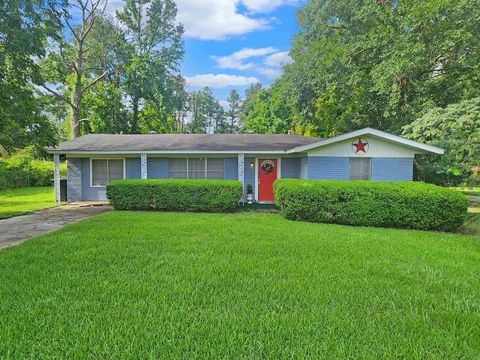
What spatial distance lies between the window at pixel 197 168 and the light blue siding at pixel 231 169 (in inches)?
7.8

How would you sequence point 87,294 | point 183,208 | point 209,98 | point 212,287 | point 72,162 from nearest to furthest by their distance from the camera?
point 87,294
point 212,287
point 183,208
point 72,162
point 209,98

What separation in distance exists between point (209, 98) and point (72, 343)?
73268mm

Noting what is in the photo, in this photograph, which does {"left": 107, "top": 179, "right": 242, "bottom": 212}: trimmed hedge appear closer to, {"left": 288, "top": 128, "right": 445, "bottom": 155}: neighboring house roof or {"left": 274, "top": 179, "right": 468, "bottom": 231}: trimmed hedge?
{"left": 274, "top": 179, "right": 468, "bottom": 231}: trimmed hedge

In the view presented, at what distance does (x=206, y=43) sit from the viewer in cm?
2775

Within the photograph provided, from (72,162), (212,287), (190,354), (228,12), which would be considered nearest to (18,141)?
(72,162)

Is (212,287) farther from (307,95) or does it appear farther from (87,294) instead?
(307,95)

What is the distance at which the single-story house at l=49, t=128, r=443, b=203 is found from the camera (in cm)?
1197

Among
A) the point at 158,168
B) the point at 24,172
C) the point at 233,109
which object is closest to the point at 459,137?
the point at 158,168

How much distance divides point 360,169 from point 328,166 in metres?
1.34

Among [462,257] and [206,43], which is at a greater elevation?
[206,43]

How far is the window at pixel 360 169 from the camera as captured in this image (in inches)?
475

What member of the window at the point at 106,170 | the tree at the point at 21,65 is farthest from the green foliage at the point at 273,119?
the tree at the point at 21,65

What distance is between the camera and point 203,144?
14258mm

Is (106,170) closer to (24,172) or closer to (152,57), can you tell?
(24,172)
